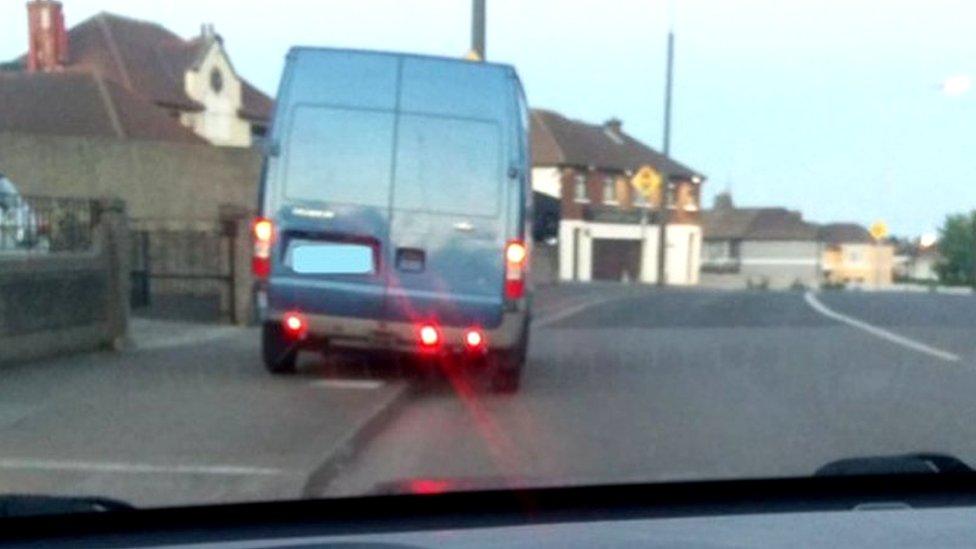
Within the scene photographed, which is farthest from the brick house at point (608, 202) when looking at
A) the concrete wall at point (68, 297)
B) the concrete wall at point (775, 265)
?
the concrete wall at point (68, 297)

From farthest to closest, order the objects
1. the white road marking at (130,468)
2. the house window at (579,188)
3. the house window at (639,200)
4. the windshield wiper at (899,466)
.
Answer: the house window at (579,188)
the house window at (639,200)
the white road marking at (130,468)
the windshield wiper at (899,466)

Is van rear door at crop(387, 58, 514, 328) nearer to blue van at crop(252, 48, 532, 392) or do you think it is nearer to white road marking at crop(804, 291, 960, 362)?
blue van at crop(252, 48, 532, 392)

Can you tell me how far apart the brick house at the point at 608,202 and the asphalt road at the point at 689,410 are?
913 inches

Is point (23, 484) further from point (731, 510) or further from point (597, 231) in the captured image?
point (597, 231)

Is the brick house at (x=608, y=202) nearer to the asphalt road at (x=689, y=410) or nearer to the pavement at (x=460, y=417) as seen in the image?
the asphalt road at (x=689, y=410)

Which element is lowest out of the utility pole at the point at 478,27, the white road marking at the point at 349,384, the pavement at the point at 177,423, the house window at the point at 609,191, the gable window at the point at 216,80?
the white road marking at the point at 349,384

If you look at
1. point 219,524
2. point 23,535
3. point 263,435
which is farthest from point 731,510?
point 263,435

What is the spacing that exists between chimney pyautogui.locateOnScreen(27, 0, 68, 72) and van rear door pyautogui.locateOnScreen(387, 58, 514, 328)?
16825mm

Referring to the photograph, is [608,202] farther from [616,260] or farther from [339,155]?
[339,155]

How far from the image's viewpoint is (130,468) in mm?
9305

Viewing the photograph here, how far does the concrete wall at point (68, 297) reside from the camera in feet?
50.1

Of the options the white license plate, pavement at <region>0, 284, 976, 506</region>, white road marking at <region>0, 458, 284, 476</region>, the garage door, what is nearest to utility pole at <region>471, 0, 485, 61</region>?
pavement at <region>0, 284, 976, 506</region>

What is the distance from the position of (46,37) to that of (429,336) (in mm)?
23040

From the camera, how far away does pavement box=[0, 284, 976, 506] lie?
30.6ft
